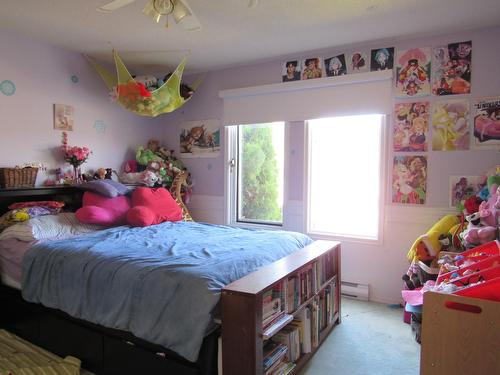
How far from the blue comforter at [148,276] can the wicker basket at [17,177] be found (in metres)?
0.75

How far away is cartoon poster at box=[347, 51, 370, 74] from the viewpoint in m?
3.18

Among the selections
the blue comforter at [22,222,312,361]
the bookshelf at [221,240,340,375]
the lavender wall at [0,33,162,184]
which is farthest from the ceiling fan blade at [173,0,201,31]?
the lavender wall at [0,33,162,184]

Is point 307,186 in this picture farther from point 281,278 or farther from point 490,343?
point 490,343

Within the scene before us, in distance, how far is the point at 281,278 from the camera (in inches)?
72.2

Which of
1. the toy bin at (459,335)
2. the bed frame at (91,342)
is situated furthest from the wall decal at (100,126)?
the toy bin at (459,335)

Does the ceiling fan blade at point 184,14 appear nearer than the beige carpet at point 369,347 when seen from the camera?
Yes

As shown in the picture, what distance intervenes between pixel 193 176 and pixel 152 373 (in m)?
2.66

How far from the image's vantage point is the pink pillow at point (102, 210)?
2.83 m

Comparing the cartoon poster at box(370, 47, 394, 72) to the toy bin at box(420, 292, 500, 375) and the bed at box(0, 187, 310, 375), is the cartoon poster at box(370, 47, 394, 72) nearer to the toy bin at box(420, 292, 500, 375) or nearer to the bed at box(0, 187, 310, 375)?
the bed at box(0, 187, 310, 375)

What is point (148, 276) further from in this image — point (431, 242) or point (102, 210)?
point (431, 242)

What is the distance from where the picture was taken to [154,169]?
3.83 m

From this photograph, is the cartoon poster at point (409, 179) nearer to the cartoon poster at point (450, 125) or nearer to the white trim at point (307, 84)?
the cartoon poster at point (450, 125)

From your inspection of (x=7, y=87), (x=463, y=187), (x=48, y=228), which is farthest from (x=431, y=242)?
(x=7, y=87)

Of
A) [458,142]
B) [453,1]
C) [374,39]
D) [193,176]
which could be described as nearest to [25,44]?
[193,176]
